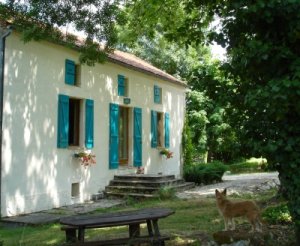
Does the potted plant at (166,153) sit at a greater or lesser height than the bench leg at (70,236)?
greater

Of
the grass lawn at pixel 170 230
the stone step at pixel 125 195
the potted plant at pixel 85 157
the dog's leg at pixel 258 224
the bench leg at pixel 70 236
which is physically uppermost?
the potted plant at pixel 85 157

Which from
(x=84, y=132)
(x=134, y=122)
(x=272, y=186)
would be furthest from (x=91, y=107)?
(x=272, y=186)

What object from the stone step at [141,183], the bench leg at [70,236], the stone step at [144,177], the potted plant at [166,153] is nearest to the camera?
the bench leg at [70,236]

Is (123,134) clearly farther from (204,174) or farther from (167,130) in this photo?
(204,174)

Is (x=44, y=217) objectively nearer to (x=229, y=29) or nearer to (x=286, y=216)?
(x=286, y=216)

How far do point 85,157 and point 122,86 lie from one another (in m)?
3.53

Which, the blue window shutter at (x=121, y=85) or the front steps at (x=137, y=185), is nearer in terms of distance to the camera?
the front steps at (x=137, y=185)

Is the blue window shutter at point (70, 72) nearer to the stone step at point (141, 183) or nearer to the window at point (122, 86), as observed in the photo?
the window at point (122, 86)

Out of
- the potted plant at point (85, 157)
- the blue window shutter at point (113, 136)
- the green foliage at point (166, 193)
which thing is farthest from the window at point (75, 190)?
the green foliage at point (166, 193)

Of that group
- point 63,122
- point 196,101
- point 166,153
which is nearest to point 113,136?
point 63,122

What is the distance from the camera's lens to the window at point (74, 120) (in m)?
14.1

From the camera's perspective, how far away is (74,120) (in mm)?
14180

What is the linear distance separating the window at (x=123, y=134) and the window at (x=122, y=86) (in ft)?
2.07

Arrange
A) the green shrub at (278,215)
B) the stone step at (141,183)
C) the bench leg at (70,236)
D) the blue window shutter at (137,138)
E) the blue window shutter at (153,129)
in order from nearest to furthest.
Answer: the bench leg at (70,236)
the green shrub at (278,215)
the stone step at (141,183)
the blue window shutter at (137,138)
the blue window shutter at (153,129)
